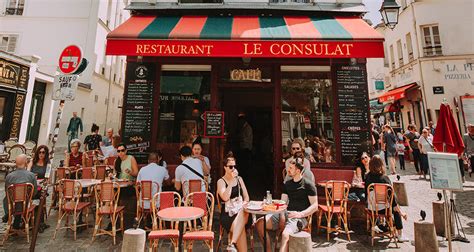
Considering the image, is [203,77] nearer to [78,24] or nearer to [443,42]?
[443,42]

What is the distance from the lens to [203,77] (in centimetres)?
613

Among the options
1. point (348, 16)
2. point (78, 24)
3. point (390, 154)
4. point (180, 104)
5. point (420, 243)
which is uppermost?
point (78, 24)

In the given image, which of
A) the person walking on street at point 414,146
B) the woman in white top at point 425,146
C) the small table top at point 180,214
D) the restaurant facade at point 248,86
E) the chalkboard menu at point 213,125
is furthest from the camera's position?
the person walking on street at point 414,146

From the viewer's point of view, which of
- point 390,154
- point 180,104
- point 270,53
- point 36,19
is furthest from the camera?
point 36,19

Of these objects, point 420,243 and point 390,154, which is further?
point 390,154

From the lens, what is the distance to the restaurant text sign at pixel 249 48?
15.4 ft

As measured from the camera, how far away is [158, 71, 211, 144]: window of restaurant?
19.7ft

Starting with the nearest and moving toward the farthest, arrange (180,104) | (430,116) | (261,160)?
1. (180,104)
2. (261,160)
3. (430,116)

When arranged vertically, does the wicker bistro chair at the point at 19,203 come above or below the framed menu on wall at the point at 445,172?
below

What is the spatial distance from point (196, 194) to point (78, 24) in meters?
18.1

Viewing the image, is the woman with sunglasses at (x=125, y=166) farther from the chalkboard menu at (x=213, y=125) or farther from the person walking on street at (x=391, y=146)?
the person walking on street at (x=391, y=146)

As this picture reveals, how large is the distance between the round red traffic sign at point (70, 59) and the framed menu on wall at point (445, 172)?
6.29 meters

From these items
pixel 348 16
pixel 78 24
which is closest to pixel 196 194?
pixel 348 16

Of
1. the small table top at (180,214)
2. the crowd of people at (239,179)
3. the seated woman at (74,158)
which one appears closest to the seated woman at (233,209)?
the crowd of people at (239,179)
